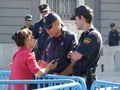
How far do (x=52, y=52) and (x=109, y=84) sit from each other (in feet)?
4.19

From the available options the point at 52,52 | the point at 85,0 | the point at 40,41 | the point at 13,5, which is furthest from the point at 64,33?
Result: the point at 85,0

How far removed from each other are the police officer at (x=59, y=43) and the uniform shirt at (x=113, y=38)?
1282 centimetres

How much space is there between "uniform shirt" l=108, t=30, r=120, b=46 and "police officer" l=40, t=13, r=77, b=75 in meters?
12.8

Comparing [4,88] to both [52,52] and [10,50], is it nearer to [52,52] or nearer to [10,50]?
[52,52]

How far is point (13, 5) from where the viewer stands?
2092cm

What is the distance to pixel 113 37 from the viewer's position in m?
19.8

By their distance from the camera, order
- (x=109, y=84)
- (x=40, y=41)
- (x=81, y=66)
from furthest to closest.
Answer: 1. (x=40, y=41)
2. (x=81, y=66)
3. (x=109, y=84)

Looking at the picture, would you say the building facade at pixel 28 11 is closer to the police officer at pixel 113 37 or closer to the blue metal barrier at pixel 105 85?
the police officer at pixel 113 37

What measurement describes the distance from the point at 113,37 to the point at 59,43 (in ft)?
43.5

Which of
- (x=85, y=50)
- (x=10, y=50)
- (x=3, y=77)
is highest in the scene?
(x=85, y=50)

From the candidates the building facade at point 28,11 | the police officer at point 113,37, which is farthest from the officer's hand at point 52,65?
the police officer at point 113,37

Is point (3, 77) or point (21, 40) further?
point (3, 77)

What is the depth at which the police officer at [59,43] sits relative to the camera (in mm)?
6543

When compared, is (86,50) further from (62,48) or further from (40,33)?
(40,33)
